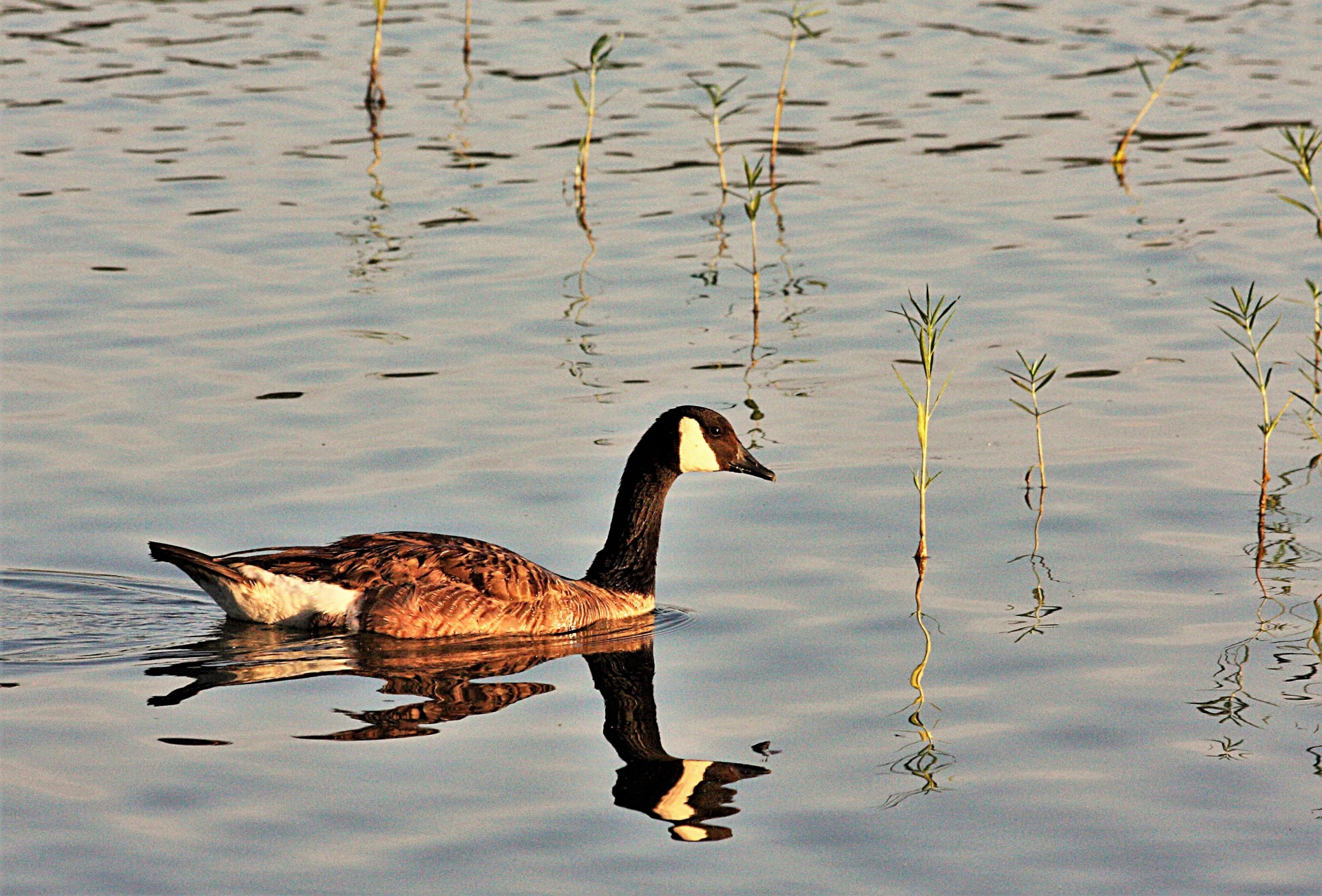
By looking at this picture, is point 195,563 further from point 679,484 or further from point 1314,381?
point 1314,381

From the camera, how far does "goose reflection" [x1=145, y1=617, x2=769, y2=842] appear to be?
773 cm

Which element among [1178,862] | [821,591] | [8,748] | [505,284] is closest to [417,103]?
[505,284]

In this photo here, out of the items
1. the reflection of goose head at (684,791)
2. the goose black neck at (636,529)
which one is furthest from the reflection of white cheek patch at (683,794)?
the goose black neck at (636,529)

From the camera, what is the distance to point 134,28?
2548 centimetres

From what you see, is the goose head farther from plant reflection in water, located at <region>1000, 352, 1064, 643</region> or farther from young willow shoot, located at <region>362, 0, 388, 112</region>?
young willow shoot, located at <region>362, 0, 388, 112</region>

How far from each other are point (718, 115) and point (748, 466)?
9.13 metres

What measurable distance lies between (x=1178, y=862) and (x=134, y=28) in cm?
2185

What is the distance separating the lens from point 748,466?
35.4ft

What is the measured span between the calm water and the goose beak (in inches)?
18.2

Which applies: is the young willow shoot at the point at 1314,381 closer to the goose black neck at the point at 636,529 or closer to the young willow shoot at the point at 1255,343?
the young willow shoot at the point at 1255,343

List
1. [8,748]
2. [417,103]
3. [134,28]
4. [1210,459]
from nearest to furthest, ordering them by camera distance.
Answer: [8,748], [1210,459], [417,103], [134,28]

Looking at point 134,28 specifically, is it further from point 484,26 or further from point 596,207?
point 596,207

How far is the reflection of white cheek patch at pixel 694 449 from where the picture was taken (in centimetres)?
1064

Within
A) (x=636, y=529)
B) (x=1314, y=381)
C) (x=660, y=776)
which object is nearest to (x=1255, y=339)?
(x=1314, y=381)
